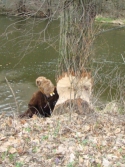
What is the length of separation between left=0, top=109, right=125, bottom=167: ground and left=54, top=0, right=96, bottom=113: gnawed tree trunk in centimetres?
93

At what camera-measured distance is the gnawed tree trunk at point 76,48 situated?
21.7ft

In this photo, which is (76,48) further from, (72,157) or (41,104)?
(72,157)

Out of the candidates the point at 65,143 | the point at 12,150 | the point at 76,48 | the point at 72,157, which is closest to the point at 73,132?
the point at 65,143

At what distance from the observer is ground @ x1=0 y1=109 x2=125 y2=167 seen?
393cm

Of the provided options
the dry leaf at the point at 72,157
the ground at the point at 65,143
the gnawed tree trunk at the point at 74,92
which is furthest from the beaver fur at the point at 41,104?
the dry leaf at the point at 72,157

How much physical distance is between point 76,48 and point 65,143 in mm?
2777

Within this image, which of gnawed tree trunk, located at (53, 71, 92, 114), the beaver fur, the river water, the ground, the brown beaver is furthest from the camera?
the river water

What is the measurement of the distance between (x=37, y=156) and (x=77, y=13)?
391cm

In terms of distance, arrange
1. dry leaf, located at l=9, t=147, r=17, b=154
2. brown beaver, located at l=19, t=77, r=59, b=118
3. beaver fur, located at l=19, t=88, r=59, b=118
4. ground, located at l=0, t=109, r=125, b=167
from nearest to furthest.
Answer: ground, located at l=0, t=109, r=125, b=167 → dry leaf, located at l=9, t=147, r=17, b=154 → brown beaver, located at l=19, t=77, r=59, b=118 → beaver fur, located at l=19, t=88, r=59, b=118

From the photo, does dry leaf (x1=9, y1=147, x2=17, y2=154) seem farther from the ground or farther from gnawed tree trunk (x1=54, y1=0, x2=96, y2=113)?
gnawed tree trunk (x1=54, y1=0, x2=96, y2=113)

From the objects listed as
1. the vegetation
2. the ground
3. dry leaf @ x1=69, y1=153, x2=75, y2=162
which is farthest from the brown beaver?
dry leaf @ x1=69, y1=153, x2=75, y2=162

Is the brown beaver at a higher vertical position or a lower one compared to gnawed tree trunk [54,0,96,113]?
lower

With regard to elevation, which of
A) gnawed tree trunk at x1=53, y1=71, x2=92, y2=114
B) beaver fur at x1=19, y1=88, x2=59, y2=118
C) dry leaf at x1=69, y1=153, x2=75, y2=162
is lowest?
beaver fur at x1=19, y1=88, x2=59, y2=118

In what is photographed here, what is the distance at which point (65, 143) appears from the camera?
4539 mm
